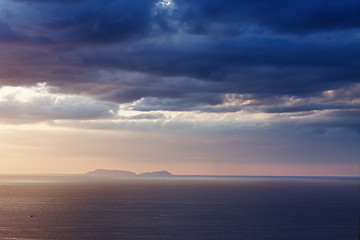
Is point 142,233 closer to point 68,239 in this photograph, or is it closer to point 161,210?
point 68,239

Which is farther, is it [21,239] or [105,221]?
[105,221]

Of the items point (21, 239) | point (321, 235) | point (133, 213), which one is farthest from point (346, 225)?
point (21, 239)

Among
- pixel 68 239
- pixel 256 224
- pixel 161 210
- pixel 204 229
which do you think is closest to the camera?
pixel 68 239

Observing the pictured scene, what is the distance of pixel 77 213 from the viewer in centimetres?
15538

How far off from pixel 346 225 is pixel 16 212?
106 meters

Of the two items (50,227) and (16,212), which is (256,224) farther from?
(16,212)

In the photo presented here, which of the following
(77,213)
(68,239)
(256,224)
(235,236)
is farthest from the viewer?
(77,213)

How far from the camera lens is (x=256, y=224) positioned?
132m

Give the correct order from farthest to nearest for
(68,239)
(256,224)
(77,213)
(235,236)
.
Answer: (77,213)
(256,224)
(235,236)
(68,239)

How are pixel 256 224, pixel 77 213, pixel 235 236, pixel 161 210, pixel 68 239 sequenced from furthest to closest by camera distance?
pixel 161 210, pixel 77 213, pixel 256 224, pixel 235 236, pixel 68 239

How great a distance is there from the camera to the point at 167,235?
111 meters

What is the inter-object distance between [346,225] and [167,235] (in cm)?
5761

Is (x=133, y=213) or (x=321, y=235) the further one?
(x=133, y=213)

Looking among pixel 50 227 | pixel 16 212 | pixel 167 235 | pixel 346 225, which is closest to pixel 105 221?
pixel 50 227
